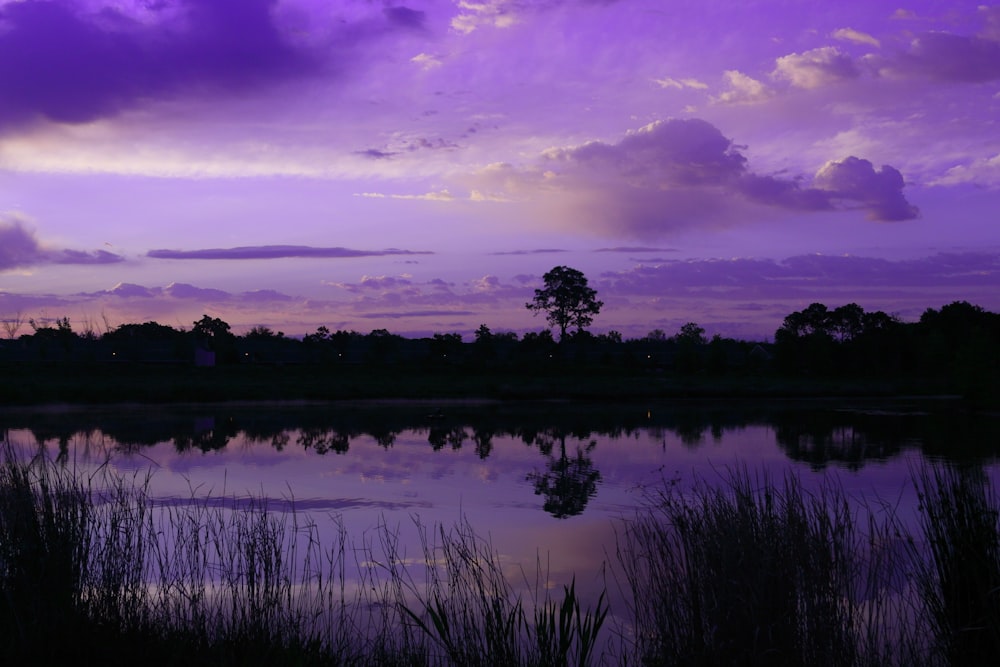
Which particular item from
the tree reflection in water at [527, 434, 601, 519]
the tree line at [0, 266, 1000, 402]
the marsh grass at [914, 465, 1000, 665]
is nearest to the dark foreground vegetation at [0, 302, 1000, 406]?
the tree line at [0, 266, 1000, 402]

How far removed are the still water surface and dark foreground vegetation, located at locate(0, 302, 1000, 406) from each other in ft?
19.4

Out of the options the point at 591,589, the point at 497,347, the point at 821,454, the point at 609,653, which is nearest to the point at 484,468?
the point at 821,454

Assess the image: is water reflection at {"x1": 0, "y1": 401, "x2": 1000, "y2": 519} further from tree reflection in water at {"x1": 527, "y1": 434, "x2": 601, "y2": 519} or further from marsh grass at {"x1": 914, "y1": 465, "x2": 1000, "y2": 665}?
marsh grass at {"x1": 914, "y1": 465, "x2": 1000, "y2": 665}

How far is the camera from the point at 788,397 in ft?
203

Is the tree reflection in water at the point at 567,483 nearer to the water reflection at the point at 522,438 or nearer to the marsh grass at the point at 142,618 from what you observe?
the water reflection at the point at 522,438

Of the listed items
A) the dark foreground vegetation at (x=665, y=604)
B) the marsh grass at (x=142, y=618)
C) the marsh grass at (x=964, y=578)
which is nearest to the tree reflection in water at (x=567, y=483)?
the marsh grass at (x=142, y=618)

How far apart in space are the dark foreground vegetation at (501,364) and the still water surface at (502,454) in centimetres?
591

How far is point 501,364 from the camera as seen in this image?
7412cm

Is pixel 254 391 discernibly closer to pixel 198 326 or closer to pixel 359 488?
pixel 359 488

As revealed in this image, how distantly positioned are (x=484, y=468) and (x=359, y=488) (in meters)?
5.09

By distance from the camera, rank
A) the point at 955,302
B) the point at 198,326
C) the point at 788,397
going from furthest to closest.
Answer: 1. the point at 198,326
2. the point at 955,302
3. the point at 788,397

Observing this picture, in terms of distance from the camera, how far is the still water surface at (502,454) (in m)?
16.9

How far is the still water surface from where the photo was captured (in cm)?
1686

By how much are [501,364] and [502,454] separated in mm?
45504
